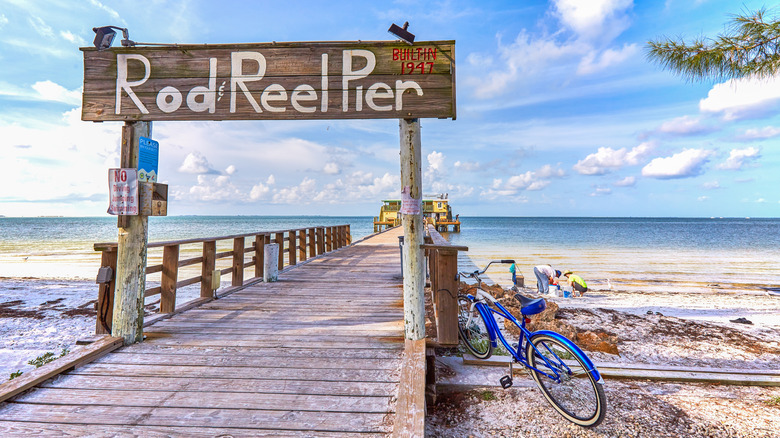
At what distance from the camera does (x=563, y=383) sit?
124 inches

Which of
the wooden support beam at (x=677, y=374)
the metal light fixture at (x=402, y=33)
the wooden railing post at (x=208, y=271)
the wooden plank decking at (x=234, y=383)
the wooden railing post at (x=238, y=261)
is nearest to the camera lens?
the wooden plank decking at (x=234, y=383)

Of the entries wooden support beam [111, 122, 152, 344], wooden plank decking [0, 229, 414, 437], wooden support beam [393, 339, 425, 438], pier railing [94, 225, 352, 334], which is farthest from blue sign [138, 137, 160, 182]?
wooden support beam [393, 339, 425, 438]

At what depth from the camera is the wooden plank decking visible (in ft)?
7.73

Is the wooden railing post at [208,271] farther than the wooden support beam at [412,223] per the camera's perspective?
Yes

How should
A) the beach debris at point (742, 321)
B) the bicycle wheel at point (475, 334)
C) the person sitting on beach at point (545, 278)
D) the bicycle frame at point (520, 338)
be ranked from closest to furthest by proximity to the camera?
the bicycle frame at point (520, 338) < the bicycle wheel at point (475, 334) < the beach debris at point (742, 321) < the person sitting on beach at point (545, 278)

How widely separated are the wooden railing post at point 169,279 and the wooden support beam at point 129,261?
89 centimetres

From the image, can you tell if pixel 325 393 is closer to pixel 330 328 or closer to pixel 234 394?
pixel 234 394

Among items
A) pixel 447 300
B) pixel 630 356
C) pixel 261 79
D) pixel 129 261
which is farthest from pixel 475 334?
pixel 129 261

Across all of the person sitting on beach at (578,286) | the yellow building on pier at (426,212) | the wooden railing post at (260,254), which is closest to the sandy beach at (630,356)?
the person sitting on beach at (578,286)

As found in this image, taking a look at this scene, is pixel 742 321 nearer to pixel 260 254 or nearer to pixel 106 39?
pixel 260 254

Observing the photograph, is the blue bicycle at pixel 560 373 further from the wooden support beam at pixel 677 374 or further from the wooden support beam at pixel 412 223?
the wooden support beam at pixel 412 223

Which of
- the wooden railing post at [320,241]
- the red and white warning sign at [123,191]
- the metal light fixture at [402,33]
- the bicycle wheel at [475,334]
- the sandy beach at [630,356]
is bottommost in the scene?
the sandy beach at [630,356]

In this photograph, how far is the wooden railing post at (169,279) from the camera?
4.60 meters

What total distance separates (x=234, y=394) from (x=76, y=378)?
1.37m
